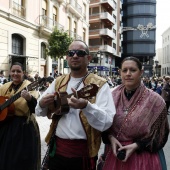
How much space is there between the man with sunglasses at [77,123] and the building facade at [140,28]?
53.1 meters

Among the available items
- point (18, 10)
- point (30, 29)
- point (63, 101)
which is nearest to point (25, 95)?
point (63, 101)

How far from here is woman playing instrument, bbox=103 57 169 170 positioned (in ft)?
6.89

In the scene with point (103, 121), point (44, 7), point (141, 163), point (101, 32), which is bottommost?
point (141, 163)

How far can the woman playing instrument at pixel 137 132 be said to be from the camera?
2100 mm

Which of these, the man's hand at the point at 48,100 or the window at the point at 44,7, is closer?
the man's hand at the point at 48,100

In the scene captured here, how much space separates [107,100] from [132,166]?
0.60 meters

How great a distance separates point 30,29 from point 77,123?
1681cm

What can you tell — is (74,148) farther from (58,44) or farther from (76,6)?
(76,6)

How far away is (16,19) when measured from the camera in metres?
15.9

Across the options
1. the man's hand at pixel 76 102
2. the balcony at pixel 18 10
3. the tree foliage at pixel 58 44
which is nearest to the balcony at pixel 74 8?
the tree foliage at pixel 58 44

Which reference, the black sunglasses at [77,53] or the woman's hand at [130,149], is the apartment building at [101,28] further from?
the woman's hand at [130,149]

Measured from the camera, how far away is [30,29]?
18.0 meters

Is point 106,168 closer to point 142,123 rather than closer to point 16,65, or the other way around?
point 142,123

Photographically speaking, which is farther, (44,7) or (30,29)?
(44,7)
